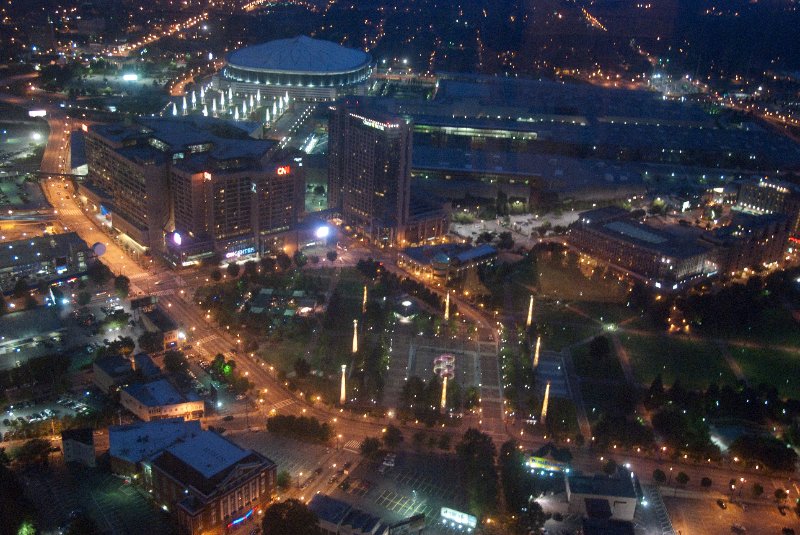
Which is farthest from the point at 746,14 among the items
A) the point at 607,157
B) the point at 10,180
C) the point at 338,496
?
the point at 338,496

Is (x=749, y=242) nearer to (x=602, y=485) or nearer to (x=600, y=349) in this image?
(x=600, y=349)

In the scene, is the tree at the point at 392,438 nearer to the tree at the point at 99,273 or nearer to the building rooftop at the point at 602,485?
the building rooftop at the point at 602,485

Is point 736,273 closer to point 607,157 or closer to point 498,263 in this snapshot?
point 498,263

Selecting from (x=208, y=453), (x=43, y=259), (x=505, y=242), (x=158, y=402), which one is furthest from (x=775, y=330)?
(x=43, y=259)

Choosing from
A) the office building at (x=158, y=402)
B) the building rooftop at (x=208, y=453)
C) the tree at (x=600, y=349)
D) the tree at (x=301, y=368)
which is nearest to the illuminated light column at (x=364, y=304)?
the tree at (x=301, y=368)

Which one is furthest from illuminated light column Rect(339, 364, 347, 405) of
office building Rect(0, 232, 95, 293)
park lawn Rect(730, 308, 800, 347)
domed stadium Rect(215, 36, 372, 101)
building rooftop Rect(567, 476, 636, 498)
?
domed stadium Rect(215, 36, 372, 101)

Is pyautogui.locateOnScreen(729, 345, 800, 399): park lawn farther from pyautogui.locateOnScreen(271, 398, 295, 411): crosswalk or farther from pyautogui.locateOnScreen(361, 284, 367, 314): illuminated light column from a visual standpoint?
pyautogui.locateOnScreen(271, 398, 295, 411): crosswalk
